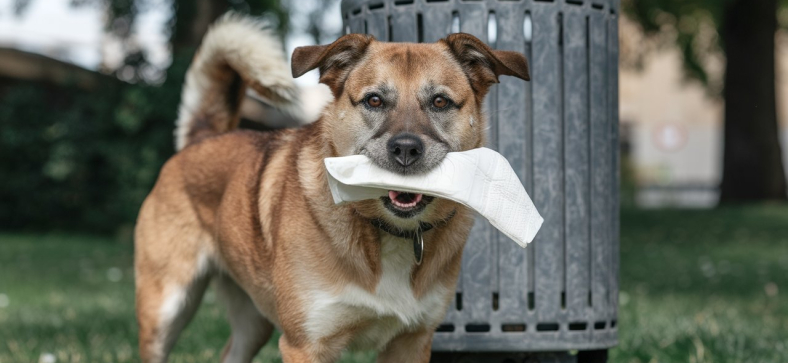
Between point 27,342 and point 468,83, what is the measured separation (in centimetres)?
347

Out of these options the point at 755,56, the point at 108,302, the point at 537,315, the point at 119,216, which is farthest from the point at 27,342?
the point at 755,56

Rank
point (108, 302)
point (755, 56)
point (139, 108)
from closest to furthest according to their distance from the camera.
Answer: point (108, 302), point (139, 108), point (755, 56)

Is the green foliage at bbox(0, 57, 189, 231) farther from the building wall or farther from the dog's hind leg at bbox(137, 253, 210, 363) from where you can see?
the building wall

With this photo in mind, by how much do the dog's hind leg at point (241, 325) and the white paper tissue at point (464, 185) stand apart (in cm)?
174

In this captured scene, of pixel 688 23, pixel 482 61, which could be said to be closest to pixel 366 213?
pixel 482 61

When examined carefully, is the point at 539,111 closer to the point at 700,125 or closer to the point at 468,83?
the point at 468,83

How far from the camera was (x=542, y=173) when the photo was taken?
12.8ft

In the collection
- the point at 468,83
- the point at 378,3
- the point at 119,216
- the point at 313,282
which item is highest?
the point at 378,3

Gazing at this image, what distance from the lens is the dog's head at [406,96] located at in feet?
10.2

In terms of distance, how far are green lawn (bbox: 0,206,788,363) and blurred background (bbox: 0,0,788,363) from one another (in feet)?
0.07

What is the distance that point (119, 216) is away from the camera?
1465 cm

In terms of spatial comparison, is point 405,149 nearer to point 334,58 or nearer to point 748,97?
point 334,58

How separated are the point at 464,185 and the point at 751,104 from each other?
647 inches

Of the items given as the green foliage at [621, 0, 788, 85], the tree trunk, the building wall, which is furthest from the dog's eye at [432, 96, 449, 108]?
→ the building wall
